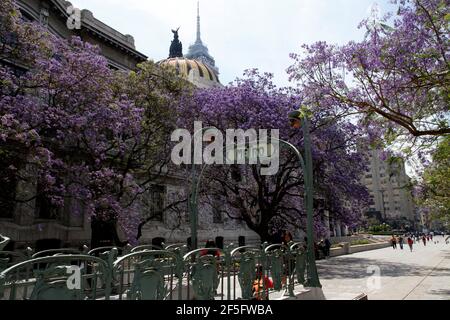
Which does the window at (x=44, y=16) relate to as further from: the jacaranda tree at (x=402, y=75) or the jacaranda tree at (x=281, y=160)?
the jacaranda tree at (x=402, y=75)

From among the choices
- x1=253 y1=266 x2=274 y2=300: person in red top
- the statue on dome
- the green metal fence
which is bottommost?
x1=253 y1=266 x2=274 y2=300: person in red top

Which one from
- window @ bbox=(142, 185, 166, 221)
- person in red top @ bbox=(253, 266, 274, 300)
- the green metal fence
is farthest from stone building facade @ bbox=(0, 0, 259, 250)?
person in red top @ bbox=(253, 266, 274, 300)

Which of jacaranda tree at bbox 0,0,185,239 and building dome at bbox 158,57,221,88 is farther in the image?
building dome at bbox 158,57,221,88

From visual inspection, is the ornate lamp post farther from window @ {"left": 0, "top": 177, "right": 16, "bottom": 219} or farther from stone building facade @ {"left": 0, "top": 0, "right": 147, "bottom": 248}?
stone building facade @ {"left": 0, "top": 0, "right": 147, "bottom": 248}

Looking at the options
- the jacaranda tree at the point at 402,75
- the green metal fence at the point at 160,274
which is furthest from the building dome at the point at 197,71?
the green metal fence at the point at 160,274

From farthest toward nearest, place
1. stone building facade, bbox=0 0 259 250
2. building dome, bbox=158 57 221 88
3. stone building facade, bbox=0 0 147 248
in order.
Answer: building dome, bbox=158 57 221 88
stone building facade, bbox=0 0 259 250
stone building facade, bbox=0 0 147 248

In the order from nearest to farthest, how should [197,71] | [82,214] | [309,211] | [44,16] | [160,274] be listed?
[160,274] < [309,211] < [44,16] < [82,214] < [197,71]

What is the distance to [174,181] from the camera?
29578 millimetres

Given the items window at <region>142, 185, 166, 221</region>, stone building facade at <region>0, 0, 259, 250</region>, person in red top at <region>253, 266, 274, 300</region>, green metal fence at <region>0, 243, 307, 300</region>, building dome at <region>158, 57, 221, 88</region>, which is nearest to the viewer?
green metal fence at <region>0, 243, 307, 300</region>

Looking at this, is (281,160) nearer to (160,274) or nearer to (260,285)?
(260,285)

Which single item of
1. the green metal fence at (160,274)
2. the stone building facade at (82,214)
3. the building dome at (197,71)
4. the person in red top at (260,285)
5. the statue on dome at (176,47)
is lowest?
the person in red top at (260,285)

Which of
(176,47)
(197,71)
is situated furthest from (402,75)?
(176,47)

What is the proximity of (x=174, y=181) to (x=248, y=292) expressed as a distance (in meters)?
23.7

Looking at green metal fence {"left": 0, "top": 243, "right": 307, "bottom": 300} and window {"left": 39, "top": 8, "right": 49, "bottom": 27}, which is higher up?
window {"left": 39, "top": 8, "right": 49, "bottom": 27}
